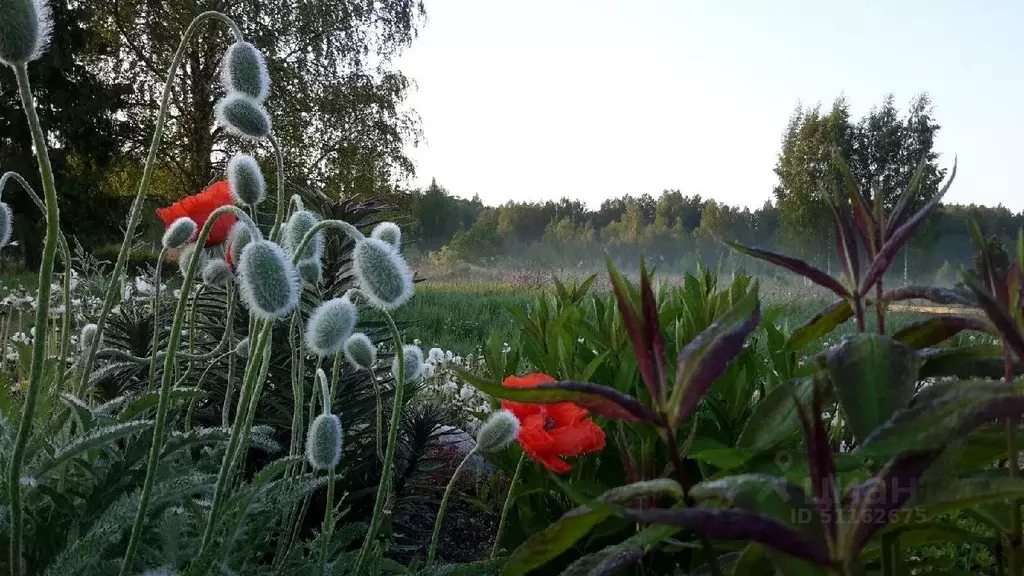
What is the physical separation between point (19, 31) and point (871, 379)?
0.82m

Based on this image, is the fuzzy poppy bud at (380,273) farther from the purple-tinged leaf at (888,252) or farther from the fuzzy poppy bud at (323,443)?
the purple-tinged leaf at (888,252)

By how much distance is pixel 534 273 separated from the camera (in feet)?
61.9

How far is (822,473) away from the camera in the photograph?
47cm

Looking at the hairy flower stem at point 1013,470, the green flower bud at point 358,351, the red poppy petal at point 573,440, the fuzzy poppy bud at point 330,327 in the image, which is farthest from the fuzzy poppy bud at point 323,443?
the hairy flower stem at point 1013,470

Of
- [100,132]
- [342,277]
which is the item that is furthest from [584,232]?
[342,277]

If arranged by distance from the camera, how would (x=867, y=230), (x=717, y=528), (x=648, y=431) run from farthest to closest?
1. (x=648, y=431)
2. (x=867, y=230)
3. (x=717, y=528)

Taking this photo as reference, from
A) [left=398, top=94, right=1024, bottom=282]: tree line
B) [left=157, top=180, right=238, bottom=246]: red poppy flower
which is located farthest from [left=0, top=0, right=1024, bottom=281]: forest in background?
[left=157, top=180, right=238, bottom=246]: red poppy flower

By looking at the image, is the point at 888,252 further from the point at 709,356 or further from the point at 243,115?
the point at 243,115

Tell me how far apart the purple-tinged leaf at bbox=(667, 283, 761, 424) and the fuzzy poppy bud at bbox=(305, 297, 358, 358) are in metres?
0.66

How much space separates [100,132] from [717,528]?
1988cm

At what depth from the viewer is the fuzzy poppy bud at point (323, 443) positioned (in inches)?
44.6

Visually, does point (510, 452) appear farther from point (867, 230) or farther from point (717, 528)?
point (717, 528)

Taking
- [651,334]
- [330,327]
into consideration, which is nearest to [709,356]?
[651,334]

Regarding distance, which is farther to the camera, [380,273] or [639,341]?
[380,273]
